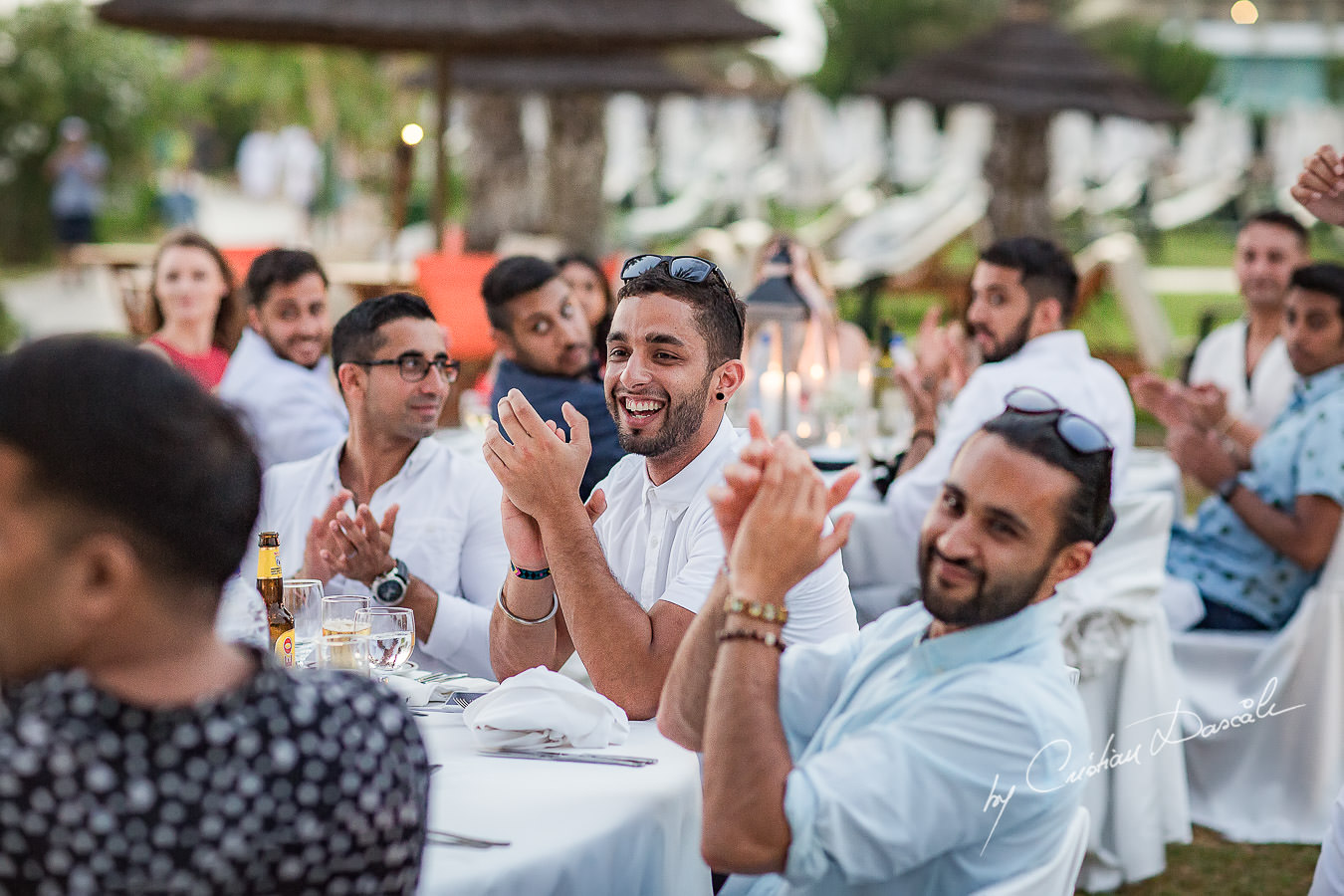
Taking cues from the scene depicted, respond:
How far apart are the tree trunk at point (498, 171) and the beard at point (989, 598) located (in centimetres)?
1324

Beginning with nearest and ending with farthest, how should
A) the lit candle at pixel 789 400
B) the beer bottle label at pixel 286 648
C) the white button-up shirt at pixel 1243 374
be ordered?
the beer bottle label at pixel 286 648 < the lit candle at pixel 789 400 < the white button-up shirt at pixel 1243 374

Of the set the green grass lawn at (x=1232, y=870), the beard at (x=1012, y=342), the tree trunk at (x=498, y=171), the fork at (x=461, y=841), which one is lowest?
the green grass lawn at (x=1232, y=870)

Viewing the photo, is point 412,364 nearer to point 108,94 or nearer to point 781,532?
point 781,532

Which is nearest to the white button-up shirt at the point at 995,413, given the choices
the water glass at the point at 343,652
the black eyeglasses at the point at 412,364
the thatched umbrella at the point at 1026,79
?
the black eyeglasses at the point at 412,364

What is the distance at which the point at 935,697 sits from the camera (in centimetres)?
194

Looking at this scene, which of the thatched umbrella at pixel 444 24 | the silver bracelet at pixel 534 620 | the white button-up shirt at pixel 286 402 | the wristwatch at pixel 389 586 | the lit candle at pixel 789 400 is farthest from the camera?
the thatched umbrella at pixel 444 24

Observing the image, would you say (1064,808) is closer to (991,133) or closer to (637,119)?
(991,133)

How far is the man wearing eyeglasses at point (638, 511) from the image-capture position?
104 inches

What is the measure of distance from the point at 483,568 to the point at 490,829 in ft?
5.46

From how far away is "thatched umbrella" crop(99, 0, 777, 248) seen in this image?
948cm

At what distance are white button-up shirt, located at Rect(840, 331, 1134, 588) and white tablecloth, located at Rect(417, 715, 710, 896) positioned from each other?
2.41 meters

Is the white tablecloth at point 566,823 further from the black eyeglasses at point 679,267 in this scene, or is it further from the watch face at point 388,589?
the black eyeglasses at point 679,267

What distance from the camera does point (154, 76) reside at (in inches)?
873

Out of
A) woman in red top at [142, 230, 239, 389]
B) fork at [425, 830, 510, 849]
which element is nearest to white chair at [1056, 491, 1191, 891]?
fork at [425, 830, 510, 849]
